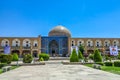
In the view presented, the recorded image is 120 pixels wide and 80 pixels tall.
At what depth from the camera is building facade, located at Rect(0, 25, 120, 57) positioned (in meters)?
51.2

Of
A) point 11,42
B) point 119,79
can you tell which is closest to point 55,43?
point 11,42

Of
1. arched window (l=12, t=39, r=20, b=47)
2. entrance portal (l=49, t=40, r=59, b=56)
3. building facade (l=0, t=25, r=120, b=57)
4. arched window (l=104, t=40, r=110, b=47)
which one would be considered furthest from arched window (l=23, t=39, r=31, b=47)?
arched window (l=104, t=40, r=110, b=47)

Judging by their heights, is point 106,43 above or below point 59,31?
below

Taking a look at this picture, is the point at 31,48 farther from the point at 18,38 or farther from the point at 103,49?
the point at 103,49

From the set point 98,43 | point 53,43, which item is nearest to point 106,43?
point 98,43

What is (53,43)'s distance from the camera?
5275 centimetres

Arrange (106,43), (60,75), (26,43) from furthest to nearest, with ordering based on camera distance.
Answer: (106,43), (26,43), (60,75)

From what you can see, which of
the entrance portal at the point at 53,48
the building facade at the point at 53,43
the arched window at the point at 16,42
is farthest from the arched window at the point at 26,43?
the entrance portal at the point at 53,48

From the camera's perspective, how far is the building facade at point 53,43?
51.2 metres

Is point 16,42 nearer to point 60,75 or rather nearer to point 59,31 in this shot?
point 59,31

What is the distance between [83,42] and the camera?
5269cm

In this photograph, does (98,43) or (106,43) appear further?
(106,43)

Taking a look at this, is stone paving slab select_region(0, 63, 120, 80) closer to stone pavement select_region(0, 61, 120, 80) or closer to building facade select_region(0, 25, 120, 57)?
stone pavement select_region(0, 61, 120, 80)

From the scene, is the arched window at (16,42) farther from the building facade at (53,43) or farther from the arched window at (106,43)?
the arched window at (106,43)
